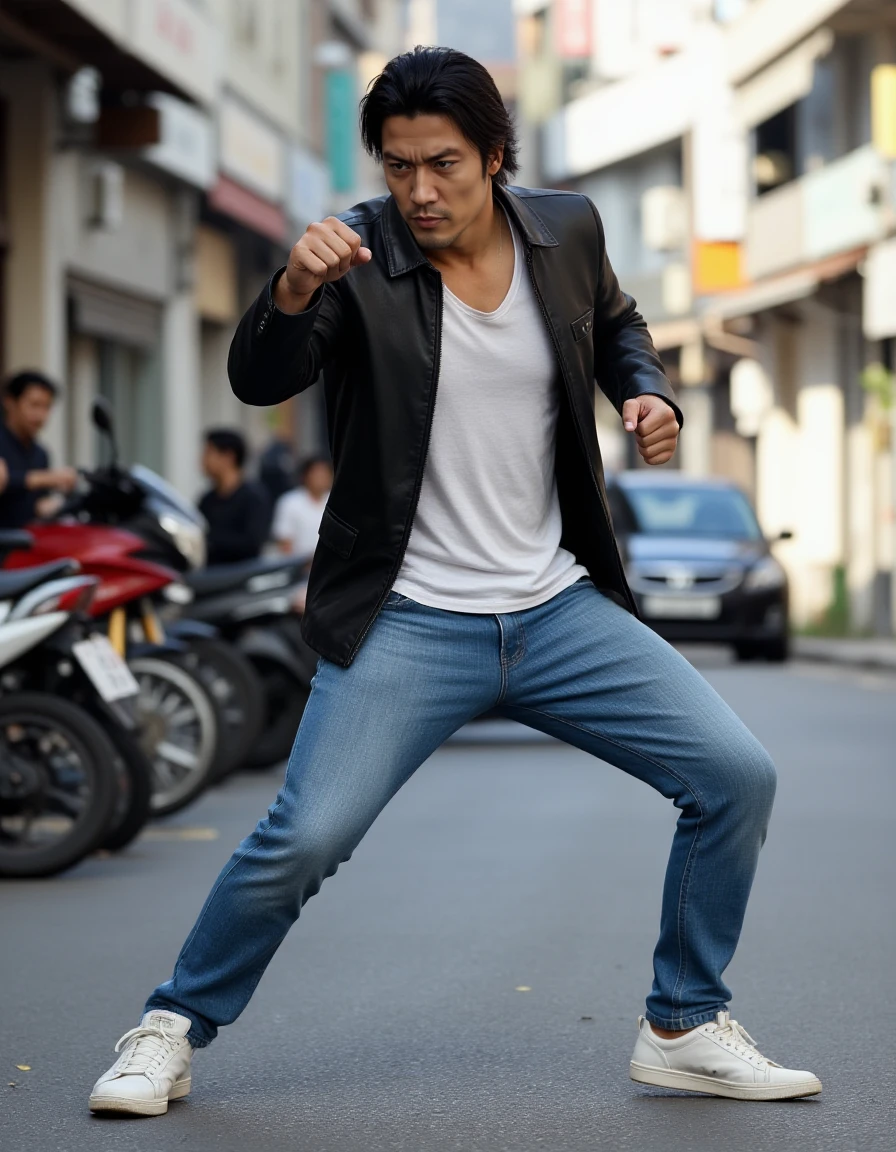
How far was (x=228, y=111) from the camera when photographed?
25.4 meters

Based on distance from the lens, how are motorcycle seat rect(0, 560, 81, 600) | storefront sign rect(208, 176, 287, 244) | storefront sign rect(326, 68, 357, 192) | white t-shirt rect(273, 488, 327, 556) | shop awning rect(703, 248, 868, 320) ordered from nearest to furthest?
motorcycle seat rect(0, 560, 81, 600)
white t-shirt rect(273, 488, 327, 556)
storefront sign rect(208, 176, 287, 244)
shop awning rect(703, 248, 868, 320)
storefront sign rect(326, 68, 357, 192)

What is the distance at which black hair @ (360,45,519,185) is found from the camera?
4301 mm

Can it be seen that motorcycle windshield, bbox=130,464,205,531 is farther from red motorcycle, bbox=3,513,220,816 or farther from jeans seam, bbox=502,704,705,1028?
jeans seam, bbox=502,704,705,1028

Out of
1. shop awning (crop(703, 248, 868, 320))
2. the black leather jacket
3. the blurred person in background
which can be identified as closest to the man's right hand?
the black leather jacket

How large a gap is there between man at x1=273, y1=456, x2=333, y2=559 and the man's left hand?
1073cm

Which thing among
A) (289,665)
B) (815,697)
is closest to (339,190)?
(815,697)

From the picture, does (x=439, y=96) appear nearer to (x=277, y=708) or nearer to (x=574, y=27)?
(x=277, y=708)

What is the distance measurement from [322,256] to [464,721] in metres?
0.99

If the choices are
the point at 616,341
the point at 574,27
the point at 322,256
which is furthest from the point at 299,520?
the point at 574,27

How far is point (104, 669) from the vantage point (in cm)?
834

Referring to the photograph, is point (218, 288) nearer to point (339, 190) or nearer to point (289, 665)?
point (339, 190)

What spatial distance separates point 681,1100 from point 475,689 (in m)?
0.93

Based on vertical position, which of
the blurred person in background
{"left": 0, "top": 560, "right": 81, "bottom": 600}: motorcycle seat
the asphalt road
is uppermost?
the blurred person in background

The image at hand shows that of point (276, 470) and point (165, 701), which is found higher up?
point (276, 470)
